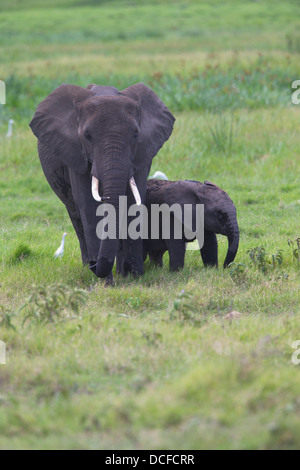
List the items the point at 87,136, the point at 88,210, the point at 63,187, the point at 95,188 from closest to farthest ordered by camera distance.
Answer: the point at 95,188, the point at 87,136, the point at 88,210, the point at 63,187

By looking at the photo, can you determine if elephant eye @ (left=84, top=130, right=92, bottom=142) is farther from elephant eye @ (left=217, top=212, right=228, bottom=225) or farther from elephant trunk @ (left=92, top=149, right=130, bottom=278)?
elephant eye @ (left=217, top=212, right=228, bottom=225)

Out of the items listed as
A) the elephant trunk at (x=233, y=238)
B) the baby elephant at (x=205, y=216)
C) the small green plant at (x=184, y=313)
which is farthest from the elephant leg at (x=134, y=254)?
the small green plant at (x=184, y=313)

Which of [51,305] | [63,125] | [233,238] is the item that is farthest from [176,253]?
[51,305]

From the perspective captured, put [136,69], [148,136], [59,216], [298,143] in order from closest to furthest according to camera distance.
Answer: [148,136] < [59,216] < [298,143] < [136,69]

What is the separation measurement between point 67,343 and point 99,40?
34299 mm

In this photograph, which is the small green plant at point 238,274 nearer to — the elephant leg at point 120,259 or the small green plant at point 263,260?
the small green plant at point 263,260

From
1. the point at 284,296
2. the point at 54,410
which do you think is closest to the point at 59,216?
the point at 284,296

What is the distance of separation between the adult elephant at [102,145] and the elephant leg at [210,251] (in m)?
0.71

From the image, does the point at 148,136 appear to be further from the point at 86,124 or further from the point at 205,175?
the point at 205,175

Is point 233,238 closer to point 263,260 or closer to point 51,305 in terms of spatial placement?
point 263,260

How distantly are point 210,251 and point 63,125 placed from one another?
200cm

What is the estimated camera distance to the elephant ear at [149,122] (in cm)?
703

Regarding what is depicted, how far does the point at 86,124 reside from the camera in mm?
6684

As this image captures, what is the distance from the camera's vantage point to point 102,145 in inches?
257
